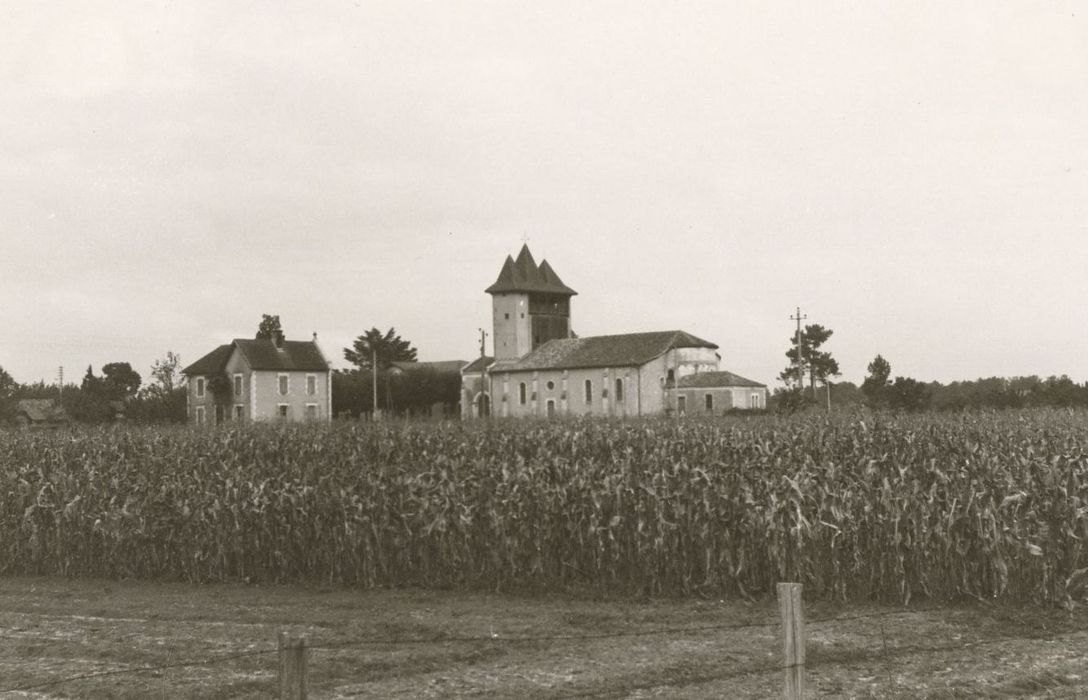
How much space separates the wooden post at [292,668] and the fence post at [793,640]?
7.17 feet

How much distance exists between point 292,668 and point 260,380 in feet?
229

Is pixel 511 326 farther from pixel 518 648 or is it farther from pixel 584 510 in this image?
pixel 518 648

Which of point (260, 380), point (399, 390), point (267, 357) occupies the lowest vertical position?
point (399, 390)

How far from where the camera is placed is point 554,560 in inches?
508

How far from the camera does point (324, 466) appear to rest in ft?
48.2

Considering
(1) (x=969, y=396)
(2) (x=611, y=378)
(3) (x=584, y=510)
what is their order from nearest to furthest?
(3) (x=584, y=510), (1) (x=969, y=396), (2) (x=611, y=378)

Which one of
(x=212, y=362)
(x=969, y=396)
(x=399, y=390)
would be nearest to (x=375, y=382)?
(x=399, y=390)

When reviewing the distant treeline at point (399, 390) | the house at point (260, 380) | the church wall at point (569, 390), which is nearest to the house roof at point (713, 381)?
the church wall at point (569, 390)

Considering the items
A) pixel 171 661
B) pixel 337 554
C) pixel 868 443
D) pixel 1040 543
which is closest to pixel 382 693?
pixel 171 661

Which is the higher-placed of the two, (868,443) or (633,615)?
(868,443)

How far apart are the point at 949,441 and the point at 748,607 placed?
490 centimetres

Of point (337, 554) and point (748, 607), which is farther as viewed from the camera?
point (337, 554)

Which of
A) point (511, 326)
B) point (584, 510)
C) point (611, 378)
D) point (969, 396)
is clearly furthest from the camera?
point (511, 326)

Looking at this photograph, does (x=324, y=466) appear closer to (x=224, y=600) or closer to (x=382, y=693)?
(x=224, y=600)
